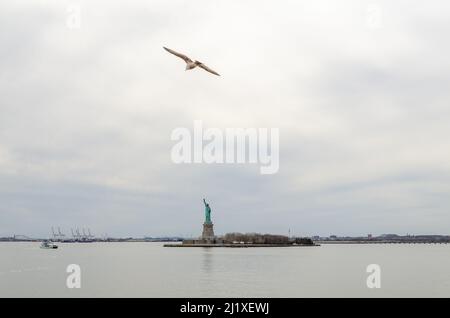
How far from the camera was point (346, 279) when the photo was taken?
84.1 metres

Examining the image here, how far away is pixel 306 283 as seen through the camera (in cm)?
7731
